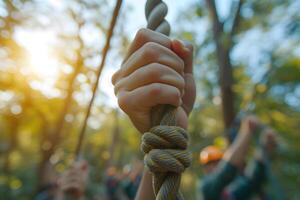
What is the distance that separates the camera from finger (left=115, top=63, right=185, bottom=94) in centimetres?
80

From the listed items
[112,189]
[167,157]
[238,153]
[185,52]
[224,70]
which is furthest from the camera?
[112,189]

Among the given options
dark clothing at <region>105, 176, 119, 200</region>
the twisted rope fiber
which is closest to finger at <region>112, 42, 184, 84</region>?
the twisted rope fiber

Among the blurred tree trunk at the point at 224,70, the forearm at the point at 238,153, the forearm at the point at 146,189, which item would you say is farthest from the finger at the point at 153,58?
the blurred tree trunk at the point at 224,70

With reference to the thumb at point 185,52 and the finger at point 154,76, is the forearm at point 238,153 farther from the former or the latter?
the finger at point 154,76

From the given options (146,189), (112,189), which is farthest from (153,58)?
(112,189)

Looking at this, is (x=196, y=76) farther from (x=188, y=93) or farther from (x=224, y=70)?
(x=188, y=93)

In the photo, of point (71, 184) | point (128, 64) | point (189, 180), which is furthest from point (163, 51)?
point (189, 180)

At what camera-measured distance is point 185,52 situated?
2.98ft

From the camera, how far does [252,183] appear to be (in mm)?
3111

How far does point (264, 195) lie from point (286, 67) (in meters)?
6.67

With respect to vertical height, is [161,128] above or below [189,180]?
above

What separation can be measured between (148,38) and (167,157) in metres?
0.30

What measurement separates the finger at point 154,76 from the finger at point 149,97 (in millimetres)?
12

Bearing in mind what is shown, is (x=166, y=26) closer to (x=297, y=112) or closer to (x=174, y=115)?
(x=174, y=115)
